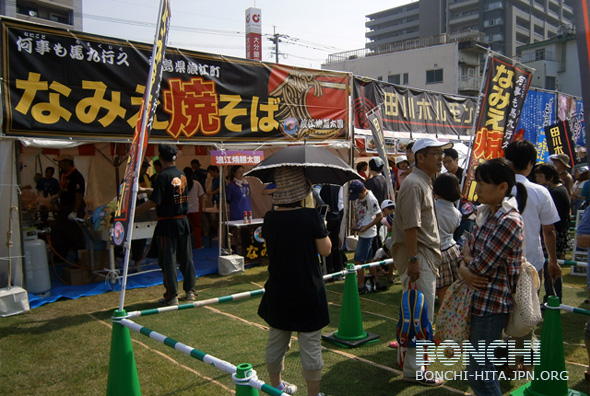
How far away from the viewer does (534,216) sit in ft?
13.2

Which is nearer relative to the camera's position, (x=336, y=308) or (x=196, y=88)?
(x=336, y=308)

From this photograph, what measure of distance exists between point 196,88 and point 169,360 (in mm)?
5130

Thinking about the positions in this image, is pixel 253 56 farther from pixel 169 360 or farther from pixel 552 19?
pixel 552 19

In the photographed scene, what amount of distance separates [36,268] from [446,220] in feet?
19.3

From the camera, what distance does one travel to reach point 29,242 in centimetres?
694

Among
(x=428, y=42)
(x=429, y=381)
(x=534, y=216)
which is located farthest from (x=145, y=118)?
(x=428, y=42)

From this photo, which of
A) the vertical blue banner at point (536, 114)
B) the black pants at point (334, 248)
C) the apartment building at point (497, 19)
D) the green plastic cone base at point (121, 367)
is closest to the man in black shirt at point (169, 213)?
the black pants at point (334, 248)

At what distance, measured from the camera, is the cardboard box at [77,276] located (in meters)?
7.64

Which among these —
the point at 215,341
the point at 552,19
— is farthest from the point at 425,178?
A: the point at 552,19

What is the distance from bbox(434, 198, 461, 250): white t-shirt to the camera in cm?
492

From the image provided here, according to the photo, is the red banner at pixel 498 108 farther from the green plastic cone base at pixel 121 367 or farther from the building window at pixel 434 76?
the building window at pixel 434 76

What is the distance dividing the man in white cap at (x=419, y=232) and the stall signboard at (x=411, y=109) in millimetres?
6294

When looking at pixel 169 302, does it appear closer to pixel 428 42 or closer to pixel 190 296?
pixel 190 296

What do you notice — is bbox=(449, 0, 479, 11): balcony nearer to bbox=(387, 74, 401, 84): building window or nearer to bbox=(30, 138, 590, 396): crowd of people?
bbox=(387, 74, 401, 84): building window
